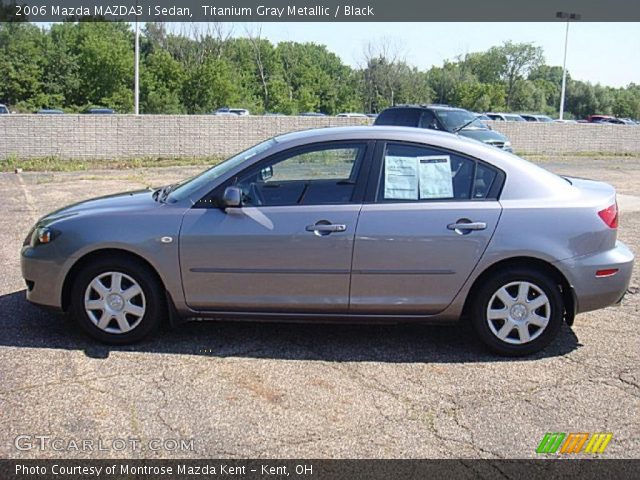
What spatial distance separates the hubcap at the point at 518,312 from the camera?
15.0ft

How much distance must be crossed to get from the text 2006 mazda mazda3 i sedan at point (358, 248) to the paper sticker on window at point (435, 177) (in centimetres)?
1

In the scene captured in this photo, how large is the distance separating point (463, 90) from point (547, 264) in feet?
211

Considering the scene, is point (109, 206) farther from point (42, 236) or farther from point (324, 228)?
point (324, 228)

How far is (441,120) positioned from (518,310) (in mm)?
11795

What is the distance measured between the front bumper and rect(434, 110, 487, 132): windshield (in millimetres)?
12442

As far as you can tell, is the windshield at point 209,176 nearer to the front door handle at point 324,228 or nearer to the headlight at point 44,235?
the front door handle at point 324,228

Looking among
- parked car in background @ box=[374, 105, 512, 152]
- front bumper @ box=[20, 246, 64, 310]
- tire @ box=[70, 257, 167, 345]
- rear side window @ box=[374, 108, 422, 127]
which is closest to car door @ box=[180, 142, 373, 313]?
tire @ box=[70, 257, 167, 345]

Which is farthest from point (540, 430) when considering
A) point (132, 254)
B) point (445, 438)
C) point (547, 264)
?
point (132, 254)

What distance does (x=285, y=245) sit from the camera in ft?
14.8

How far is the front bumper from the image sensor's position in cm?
469

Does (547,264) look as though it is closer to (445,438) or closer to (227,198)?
(445,438)

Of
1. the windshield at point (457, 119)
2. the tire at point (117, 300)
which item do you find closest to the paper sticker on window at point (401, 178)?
the tire at point (117, 300)

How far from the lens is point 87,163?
753 inches

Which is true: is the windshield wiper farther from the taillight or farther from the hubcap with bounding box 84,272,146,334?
the taillight
